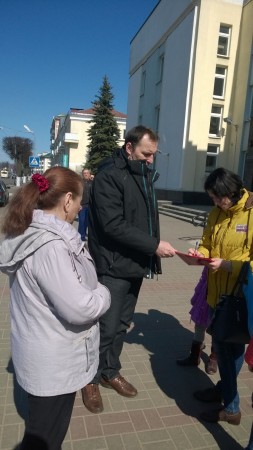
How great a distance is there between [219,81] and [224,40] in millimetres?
2538

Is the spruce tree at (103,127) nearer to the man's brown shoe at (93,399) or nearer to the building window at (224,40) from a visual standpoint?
the building window at (224,40)

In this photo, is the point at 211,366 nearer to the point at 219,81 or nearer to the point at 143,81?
the point at 219,81

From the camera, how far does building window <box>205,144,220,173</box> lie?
23656 millimetres

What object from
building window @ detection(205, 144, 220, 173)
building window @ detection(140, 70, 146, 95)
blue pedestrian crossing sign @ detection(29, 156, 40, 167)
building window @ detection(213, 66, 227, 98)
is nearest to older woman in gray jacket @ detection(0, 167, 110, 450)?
blue pedestrian crossing sign @ detection(29, 156, 40, 167)

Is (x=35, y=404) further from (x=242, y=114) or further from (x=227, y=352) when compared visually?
(x=242, y=114)

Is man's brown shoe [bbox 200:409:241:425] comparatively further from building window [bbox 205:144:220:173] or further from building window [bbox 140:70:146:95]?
building window [bbox 140:70:146:95]

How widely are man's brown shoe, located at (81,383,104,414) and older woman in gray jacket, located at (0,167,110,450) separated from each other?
3.38 feet

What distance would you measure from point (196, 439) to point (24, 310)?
1727 millimetres

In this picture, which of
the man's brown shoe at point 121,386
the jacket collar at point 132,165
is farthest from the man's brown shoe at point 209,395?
the jacket collar at point 132,165

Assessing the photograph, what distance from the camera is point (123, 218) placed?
2656 mm

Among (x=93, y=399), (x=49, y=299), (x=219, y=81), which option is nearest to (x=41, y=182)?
(x=49, y=299)

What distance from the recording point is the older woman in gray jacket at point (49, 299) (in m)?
1.55

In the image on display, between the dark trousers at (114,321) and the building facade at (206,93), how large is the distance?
61.3ft

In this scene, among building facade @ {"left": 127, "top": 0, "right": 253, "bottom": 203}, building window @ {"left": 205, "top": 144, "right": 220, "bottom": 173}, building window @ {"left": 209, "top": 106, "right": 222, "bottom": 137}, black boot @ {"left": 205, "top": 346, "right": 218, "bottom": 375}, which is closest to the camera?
black boot @ {"left": 205, "top": 346, "right": 218, "bottom": 375}
